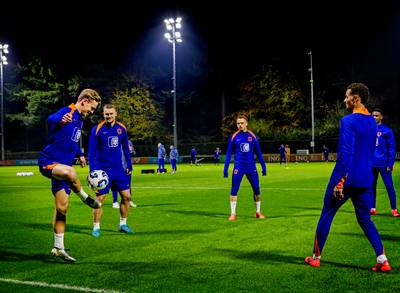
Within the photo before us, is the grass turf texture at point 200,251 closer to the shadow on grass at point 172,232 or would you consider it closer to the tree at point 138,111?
the shadow on grass at point 172,232

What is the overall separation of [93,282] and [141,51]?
221ft

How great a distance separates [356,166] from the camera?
6.02 metres

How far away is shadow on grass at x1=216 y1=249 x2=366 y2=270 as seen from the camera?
670 cm

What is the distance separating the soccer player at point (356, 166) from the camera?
5863mm

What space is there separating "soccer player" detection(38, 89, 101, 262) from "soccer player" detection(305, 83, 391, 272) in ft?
10.7

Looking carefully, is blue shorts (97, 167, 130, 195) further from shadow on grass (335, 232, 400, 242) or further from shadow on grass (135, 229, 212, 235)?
shadow on grass (335, 232, 400, 242)

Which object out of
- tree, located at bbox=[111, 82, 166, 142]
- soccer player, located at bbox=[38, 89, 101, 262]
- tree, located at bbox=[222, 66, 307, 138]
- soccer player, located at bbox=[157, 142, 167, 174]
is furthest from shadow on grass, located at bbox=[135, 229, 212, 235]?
tree, located at bbox=[111, 82, 166, 142]

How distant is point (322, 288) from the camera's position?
5.54 m

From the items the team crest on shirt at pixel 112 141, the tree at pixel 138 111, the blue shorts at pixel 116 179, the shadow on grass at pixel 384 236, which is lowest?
the shadow on grass at pixel 384 236

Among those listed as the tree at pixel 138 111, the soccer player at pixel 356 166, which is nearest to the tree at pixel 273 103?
the tree at pixel 138 111

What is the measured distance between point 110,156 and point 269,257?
12.1 ft

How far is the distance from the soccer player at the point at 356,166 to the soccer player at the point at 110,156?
423cm

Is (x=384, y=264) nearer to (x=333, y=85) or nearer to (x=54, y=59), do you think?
(x=333, y=85)

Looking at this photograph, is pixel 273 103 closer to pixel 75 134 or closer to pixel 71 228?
pixel 71 228
